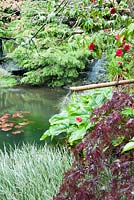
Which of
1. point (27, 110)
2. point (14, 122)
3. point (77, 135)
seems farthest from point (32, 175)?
point (27, 110)

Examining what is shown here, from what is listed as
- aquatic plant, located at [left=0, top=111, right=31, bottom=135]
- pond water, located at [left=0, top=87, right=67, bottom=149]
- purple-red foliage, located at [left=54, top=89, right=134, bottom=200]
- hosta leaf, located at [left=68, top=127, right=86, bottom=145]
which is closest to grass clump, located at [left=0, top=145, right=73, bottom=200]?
hosta leaf, located at [left=68, top=127, right=86, bottom=145]

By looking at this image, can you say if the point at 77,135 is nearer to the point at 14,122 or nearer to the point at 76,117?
the point at 76,117

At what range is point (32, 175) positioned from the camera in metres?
2.37

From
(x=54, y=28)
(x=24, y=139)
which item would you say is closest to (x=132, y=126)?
(x=24, y=139)

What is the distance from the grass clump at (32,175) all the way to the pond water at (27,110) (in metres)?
2.15

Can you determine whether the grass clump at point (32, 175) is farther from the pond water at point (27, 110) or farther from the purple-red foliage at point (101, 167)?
the pond water at point (27, 110)

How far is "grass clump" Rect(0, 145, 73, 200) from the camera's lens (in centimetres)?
219

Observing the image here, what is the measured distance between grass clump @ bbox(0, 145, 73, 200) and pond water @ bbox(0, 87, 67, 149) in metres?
2.15

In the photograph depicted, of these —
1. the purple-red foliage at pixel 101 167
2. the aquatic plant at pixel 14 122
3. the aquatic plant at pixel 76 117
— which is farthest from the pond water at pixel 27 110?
the purple-red foliage at pixel 101 167

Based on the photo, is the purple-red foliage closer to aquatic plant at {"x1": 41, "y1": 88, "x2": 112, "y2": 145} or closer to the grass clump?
the grass clump

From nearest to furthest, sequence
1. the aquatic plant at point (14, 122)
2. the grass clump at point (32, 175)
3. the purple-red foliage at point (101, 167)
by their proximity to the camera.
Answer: the purple-red foliage at point (101, 167)
the grass clump at point (32, 175)
the aquatic plant at point (14, 122)

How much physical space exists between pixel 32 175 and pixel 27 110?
4.79 meters

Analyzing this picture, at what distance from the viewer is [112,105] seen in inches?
70.7

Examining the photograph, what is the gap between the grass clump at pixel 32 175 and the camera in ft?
7.20
